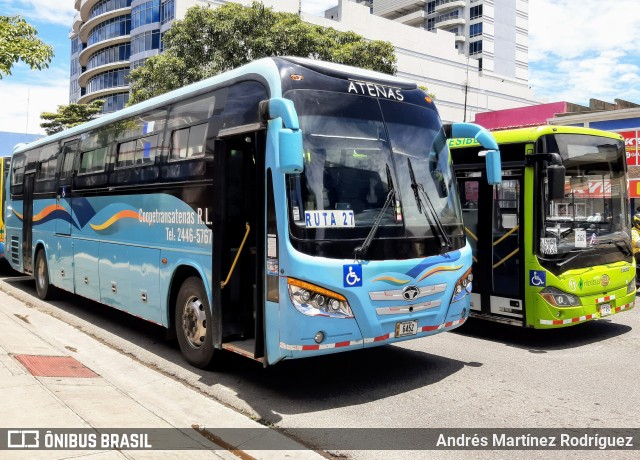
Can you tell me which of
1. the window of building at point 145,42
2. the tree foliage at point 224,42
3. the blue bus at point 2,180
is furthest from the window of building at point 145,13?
the blue bus at point 2,180

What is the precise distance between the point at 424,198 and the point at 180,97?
3478 millimetres

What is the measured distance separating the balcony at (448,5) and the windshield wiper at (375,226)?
285 feet

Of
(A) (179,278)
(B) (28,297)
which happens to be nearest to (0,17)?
(B) (28,297)

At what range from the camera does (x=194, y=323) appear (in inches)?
273

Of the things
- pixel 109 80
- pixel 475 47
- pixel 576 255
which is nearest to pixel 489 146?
pixel 576 255

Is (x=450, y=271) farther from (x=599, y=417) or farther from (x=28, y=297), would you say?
(x=28, y=297)

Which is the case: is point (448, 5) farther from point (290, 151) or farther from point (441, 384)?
point (290, 151)

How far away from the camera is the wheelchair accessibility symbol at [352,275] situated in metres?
5.38

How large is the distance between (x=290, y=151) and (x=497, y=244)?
4370 millimetres

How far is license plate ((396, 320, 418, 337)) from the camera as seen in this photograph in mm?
5762

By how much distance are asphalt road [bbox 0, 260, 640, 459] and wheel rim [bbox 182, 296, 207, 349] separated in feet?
1.10

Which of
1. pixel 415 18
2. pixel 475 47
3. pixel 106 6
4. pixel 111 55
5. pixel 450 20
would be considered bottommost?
pixel 111 55

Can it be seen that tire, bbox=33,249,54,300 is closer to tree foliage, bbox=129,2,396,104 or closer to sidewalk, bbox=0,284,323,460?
Answer: sidewalk, bbox=0,284,323,460

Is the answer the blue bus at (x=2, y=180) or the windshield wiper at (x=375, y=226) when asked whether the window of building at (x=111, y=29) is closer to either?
the blue bus at (x=2, y=180)
